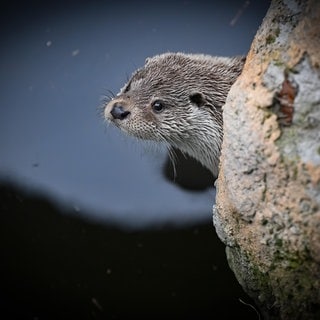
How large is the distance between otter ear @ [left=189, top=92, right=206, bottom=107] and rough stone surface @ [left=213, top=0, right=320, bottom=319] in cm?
64

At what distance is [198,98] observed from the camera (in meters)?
2.63

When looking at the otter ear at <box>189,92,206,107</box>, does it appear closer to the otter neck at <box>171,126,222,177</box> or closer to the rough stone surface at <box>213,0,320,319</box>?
the otter neck at <box>171,126,222,177</box>

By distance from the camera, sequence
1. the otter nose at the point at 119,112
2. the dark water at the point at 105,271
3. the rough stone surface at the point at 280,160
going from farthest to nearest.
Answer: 1. the dark water at the point at 105,271
2. the otter nose at the point at 119,112
3. the rough stone surface at the point at 280,160

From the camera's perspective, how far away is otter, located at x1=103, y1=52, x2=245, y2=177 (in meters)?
2.60

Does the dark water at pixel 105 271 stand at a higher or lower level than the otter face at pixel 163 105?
lower

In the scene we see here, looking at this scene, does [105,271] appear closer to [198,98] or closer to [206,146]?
[206,146]

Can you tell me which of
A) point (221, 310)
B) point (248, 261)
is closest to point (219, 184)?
point (248, 261)

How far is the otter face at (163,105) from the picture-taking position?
260 cm

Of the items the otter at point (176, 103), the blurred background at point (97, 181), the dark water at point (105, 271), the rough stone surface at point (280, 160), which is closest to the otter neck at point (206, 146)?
the otter at point (176, 103)

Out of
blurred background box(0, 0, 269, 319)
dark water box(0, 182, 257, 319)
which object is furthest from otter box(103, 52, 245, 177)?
dark water box(0, 182, 257, 319)

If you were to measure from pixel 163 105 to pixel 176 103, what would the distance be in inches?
2.0

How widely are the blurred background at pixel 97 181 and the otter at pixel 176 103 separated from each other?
0.38 meters

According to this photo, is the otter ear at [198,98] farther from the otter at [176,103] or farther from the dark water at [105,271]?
the dark water at [105,271]

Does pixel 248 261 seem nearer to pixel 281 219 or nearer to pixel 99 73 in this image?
pixel 281 219
